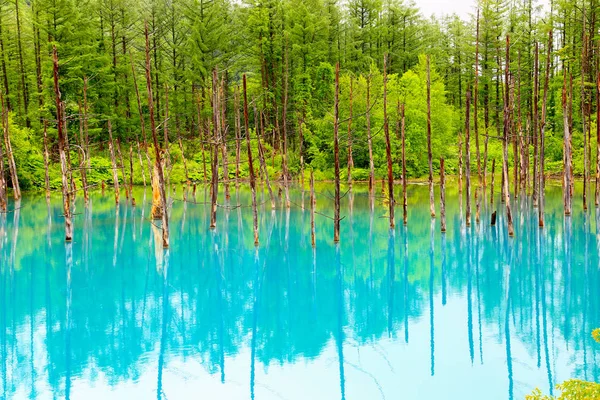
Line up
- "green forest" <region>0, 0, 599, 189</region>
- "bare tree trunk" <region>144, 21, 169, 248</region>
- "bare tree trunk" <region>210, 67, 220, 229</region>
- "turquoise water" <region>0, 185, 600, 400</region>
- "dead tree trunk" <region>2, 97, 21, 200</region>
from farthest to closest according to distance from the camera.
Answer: "green forest" <region>0, 0, 599, 189</region>
"dead tree trunk" <region>2, 97, 21, 200</region>
"bare tree trunk" <region>210, 67, 220, 229</region>
"bare tree trunk" <region>144, 21, 169, 248</region>
"turquoise water" <region>0, 185, 600, 400</region>

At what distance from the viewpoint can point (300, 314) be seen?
12703mm

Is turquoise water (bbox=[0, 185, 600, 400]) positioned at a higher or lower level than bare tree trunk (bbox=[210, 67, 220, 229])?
lower

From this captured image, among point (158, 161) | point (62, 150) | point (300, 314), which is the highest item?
point (62, 150)

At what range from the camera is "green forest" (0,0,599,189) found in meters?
42.8

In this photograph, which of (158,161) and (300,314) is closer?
(300,314)

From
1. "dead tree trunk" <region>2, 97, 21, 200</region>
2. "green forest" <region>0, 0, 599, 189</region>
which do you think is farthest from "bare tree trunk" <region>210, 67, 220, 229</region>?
"green forest" <region>0, 0, 599, 189</region>

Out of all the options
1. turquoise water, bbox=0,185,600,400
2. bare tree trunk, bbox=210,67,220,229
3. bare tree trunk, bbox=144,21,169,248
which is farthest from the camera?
bare tree trunk, bbox=210,67,220,229

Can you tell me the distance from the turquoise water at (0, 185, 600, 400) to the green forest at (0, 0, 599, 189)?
19.8m

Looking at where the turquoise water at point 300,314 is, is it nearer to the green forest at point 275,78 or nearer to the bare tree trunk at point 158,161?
the bare tree trunk at point 158,161

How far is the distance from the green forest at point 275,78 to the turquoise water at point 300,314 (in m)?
19.8

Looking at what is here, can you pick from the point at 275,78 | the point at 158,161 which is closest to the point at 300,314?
the point at 158,161

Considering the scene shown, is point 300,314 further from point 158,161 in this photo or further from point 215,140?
point 215,140

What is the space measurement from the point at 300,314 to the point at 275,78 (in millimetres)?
42110

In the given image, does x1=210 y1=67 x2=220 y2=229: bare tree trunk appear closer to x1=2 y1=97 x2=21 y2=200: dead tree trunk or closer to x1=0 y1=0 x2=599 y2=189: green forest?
x1=2 y1=97 x2=21 y2=200: dead tree trunk
